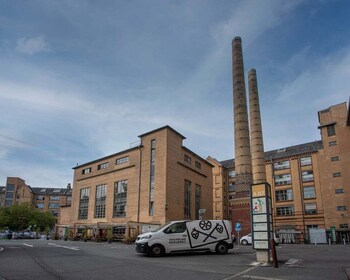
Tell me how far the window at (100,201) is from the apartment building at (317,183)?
29.9 meters

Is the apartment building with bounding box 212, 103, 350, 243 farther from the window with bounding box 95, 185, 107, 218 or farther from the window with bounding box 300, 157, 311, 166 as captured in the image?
the window with bounding box 95, 185, 107, 218

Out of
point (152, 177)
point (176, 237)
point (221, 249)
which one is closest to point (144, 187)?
point (152, 177)

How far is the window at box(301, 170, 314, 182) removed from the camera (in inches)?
2181

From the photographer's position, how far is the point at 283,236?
5409 cm

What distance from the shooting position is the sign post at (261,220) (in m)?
12.4

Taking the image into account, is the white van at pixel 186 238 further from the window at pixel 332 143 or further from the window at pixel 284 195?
the window at pixel 284 195

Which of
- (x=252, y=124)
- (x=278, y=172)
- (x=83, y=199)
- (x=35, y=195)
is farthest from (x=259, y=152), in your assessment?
(x=35, y=195)

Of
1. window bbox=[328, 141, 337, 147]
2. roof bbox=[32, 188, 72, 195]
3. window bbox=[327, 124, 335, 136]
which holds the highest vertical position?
window bbox=[327, 124, 335, 136]

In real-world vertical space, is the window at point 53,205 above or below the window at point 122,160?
below

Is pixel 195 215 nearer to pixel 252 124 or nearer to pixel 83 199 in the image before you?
pixel 252 124

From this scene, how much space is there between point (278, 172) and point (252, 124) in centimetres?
1792

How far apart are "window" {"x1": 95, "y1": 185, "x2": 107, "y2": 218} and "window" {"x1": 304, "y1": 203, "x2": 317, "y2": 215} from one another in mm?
34088

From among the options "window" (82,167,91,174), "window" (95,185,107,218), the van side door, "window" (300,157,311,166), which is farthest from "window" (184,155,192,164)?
the van side door

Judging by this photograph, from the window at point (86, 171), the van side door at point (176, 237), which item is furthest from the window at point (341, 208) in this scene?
the van side door at point (176, 237)
